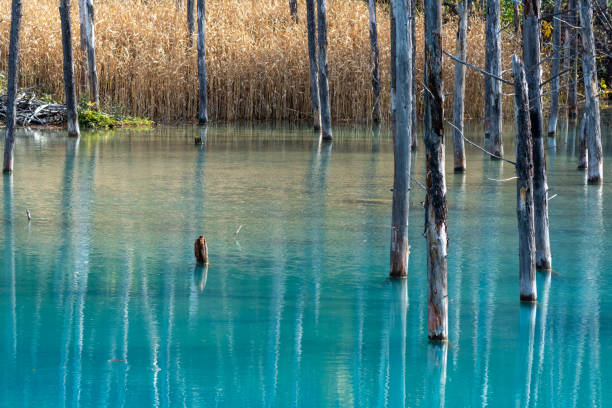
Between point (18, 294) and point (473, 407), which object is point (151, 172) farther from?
point (473, 407)

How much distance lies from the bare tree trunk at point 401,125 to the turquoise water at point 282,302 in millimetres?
424

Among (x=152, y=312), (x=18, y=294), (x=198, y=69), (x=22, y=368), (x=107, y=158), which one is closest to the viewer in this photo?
(x=22, y=368)

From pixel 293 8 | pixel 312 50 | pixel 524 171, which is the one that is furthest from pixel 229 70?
pixel 524 171

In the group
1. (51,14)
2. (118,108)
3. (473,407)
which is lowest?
(473,407)

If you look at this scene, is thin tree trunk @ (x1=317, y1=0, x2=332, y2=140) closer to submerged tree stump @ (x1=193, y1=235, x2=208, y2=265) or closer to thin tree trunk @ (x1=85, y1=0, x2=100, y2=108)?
thin tree trunk @ (x1=85, y1=0, x2=100, y2=108)

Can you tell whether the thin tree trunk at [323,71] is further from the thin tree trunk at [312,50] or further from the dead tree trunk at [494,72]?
the dead tree trunk at [494,72]

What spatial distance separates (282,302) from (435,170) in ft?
5.64

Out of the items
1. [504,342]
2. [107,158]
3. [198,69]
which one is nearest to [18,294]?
[504,342]

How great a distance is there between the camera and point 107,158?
16.0m

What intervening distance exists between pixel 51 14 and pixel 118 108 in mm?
6424

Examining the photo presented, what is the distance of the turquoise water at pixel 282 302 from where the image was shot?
16.8 feet

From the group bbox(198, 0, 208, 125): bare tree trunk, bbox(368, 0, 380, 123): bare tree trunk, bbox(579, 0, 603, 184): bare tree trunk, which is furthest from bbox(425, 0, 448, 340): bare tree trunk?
bbox(198, 0, 208, 125): bare tree trunk

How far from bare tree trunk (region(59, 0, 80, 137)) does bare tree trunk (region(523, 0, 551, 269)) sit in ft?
42.3

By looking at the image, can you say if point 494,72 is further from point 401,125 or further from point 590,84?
point 401,125
